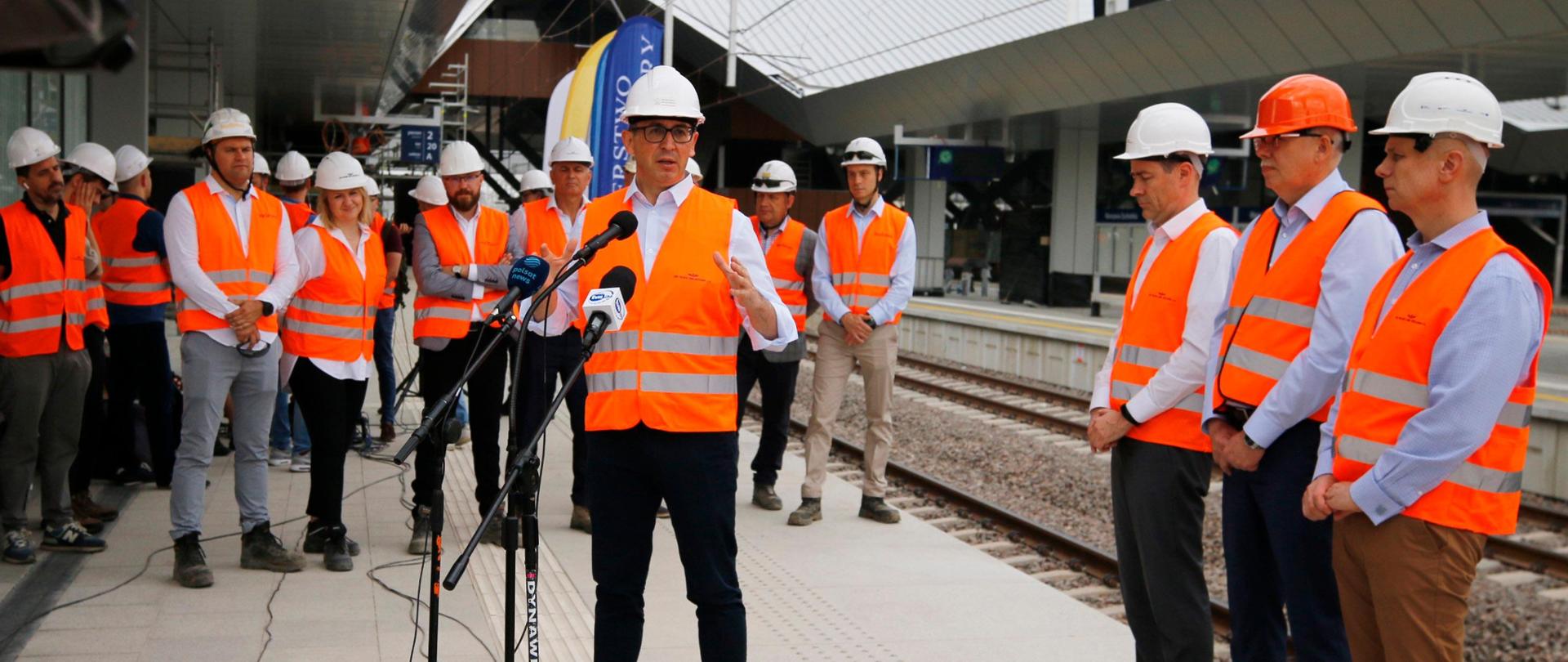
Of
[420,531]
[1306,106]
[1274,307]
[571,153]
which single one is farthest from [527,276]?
[571,153]

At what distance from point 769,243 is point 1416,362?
5502mm

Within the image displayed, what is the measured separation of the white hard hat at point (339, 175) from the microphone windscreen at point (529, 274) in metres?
3.54

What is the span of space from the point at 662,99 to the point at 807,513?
14.3ft

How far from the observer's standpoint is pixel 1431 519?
326 centimetres

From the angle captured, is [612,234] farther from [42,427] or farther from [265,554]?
[42,427]

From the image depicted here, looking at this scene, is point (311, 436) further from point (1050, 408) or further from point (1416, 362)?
point (1050, 408)

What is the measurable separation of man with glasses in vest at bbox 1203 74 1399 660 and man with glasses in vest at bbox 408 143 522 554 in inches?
155

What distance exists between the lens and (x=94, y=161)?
279 inches

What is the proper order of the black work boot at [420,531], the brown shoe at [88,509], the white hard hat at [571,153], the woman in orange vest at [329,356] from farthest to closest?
the white hard hat at [571,153]
the brown shoe at [88,509]
the black work boot at [420,531]
the woman in orange vest at [329,356]

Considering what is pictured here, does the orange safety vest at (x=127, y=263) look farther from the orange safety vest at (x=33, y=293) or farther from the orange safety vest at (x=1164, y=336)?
the orange safety vest at (x=1164, y=336)

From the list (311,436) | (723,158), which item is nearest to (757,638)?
(311,436)

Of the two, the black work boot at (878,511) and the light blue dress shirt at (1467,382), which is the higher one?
the light blue dress shirt at (1467,382)

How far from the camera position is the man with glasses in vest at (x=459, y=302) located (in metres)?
6.97

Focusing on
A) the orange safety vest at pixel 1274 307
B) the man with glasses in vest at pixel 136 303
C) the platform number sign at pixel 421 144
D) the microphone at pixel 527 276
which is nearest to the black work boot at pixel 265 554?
the man with glasses in vest at pixel 136 303
